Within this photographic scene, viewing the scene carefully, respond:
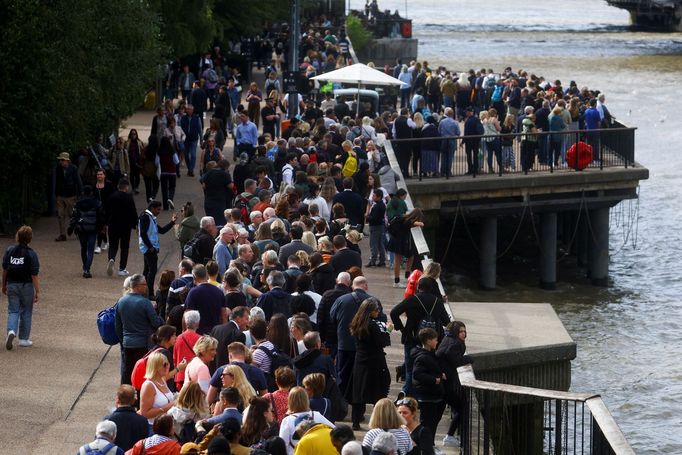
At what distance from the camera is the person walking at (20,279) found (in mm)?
15609

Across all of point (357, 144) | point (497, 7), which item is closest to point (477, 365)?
point (357, 144)

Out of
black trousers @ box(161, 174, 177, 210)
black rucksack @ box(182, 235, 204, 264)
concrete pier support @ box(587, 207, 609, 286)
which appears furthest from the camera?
concrete pier support @ box(587, 207, 609, 286)

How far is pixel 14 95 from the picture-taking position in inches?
899

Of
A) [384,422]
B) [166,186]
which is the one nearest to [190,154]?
[166,186]

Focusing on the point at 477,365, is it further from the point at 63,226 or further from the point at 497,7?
the point at 497,7

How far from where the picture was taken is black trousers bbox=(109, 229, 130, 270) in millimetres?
19344

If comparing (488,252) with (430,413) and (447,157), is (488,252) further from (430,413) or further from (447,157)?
(430,413)

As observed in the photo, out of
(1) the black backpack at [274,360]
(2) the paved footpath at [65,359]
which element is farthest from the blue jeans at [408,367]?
(1) the black backpack at [274,360]

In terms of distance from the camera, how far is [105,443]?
9930mm

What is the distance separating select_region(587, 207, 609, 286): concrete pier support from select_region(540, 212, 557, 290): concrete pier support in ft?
3.31

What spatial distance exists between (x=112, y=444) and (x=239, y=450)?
0.94 metres

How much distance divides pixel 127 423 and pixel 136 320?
3.25 m

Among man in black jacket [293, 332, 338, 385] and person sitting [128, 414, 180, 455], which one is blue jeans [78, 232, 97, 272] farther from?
person sitting [128, 414, 180, 455]

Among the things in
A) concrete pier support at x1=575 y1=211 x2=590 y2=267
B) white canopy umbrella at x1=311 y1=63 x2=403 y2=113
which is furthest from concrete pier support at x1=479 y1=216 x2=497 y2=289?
white canopy umbrella at x1=311 y1=63 x2=403 y2=113
